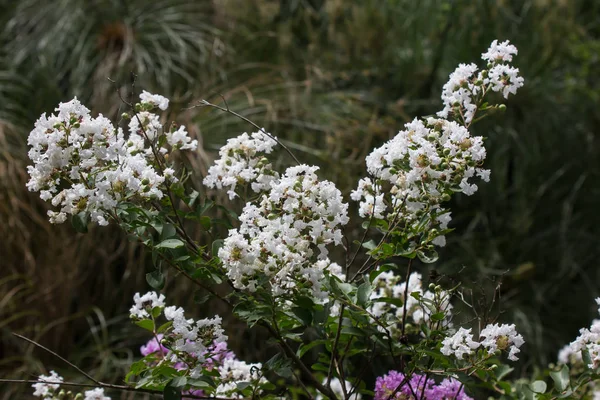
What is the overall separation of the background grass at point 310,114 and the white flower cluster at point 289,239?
162cm

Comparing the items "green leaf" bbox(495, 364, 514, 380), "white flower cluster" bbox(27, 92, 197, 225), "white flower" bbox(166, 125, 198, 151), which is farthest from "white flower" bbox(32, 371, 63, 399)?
"green leaf" bbox(495, 364, 514, 380)

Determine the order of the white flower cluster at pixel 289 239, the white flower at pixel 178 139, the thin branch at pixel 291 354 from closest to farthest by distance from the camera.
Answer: the white flower cluster at pixel 289 239
the thin branch at pixel 291 354
the white flower at pixel 178 139

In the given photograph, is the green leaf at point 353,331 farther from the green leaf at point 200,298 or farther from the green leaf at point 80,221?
the green leaf at point 80,221

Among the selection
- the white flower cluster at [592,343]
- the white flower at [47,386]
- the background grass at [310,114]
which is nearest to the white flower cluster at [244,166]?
the white flower at [47,386]

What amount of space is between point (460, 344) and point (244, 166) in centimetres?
40

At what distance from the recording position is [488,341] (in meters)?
1.08

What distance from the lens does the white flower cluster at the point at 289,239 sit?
1.02 metres

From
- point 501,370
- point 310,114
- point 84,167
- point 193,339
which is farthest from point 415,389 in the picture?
point 310,114

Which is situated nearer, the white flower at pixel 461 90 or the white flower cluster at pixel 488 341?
the white flower cluster at pixel 488 341

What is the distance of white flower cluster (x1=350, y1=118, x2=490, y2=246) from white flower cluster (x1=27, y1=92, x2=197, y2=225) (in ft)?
0.99

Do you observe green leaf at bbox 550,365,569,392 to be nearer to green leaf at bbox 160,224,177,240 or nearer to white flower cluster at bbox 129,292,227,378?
white flower cluster at bbox 129,292,227,378

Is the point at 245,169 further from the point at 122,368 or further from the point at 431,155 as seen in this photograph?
the point at 122,368

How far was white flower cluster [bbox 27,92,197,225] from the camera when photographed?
104cm

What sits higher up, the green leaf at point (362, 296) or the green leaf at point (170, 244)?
the green leaf at point (170, 244)
